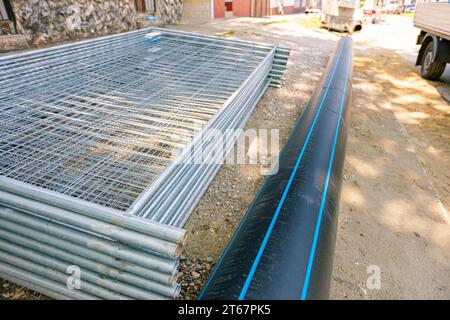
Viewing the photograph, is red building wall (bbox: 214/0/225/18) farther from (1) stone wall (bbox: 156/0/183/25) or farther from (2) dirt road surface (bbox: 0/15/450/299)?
(2) dirt road surface (bbox: 0/15/450/299)

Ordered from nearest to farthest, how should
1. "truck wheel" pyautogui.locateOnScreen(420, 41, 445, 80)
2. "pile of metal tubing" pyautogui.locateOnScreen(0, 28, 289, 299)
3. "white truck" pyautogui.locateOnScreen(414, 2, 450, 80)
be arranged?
"pile of metal tubing" pyautogui.locateOnScreen(0, 28, 289, 299), "white truck" pyautogui.locateOnScreen(414, 2, 450, 80), "truck wheel" pyautogui.locateOnScreen(420, 41, 445, 80)

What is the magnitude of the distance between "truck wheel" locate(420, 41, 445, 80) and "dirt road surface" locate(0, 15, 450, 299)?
88 centimetres

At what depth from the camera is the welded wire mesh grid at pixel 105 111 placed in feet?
9.68

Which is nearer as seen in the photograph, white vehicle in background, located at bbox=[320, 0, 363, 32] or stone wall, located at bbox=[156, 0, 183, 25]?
stone wall, located at bbox=[156, 0, 183, 25]

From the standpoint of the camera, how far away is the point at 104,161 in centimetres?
317

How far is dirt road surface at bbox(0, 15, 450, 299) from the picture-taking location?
298cm

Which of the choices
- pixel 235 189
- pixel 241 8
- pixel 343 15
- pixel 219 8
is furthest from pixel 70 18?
pixel 241 8

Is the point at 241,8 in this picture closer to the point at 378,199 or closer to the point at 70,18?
the point at 70,18

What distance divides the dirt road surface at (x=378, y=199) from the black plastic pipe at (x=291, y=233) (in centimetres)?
64

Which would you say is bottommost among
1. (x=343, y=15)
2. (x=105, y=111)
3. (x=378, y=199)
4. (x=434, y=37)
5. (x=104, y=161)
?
(x=378, y=199)

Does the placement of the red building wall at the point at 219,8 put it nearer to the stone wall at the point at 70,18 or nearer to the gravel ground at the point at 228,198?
the stone wall at the point at 70,18

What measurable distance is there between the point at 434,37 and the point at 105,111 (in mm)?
9134

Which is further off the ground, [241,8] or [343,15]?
[241,8]

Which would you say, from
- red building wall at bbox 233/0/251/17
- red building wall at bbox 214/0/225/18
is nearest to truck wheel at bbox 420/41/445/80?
red building wall at bbox 214/0/225/18
